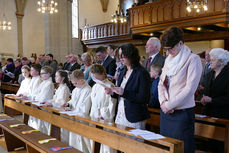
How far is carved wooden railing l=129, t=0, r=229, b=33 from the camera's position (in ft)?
30.0

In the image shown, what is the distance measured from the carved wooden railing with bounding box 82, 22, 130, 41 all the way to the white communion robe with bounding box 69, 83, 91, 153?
978 centimetres

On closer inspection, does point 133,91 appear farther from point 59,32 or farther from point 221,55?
point 59,32

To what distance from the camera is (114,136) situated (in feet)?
9.57

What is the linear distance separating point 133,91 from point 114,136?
565 millimetres

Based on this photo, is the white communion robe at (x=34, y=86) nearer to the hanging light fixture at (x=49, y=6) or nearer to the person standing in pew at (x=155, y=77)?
the person standing in pew at (x=155, y=77)

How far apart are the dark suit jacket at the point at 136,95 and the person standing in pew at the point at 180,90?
0.38 m

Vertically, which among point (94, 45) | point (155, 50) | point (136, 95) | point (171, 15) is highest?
point (171, 15)

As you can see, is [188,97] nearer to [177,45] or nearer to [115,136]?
[177,45]

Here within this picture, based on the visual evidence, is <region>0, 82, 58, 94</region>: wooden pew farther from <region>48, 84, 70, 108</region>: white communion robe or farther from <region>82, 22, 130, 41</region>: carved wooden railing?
<region>82, 22, 130, 41</region>: carved wooden railing

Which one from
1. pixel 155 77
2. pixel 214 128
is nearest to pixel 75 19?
pixel 155 77

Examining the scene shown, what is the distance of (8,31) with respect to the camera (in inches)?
668

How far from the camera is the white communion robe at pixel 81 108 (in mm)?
4047

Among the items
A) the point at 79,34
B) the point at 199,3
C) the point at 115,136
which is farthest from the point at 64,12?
the point at 115,136

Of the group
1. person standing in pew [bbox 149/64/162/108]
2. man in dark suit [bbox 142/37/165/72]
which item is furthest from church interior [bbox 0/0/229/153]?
man in dark suit [bbox 142/37/165/72]
